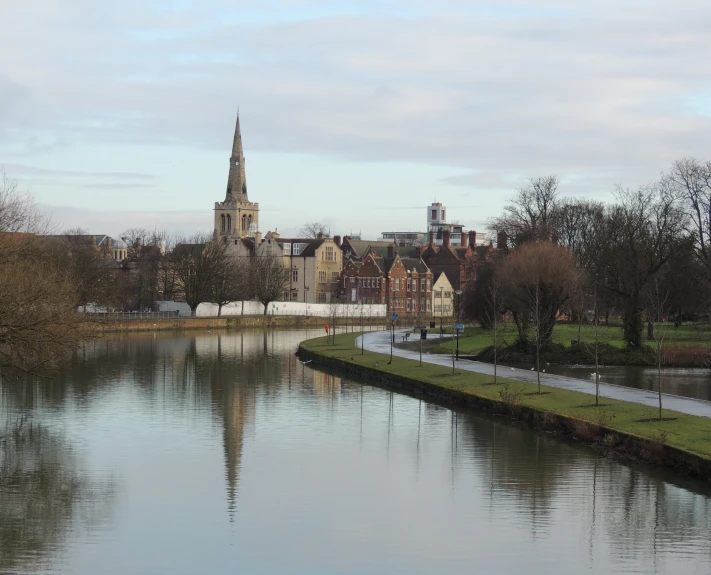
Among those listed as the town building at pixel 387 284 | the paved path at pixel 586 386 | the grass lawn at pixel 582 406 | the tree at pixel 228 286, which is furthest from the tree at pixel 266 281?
the grass lawn at pixel 582 406

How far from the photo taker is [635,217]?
248ft

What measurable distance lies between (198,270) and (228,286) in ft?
15.0

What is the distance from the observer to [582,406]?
33.2m

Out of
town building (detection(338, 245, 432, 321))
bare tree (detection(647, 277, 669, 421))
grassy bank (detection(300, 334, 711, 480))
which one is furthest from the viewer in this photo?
town building (detection(338, 245, 432, 321))

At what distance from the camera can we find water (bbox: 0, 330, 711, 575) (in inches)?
766

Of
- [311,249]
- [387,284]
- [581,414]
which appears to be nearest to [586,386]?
[581,414]

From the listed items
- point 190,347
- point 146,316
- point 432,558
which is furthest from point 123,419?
point 146,316

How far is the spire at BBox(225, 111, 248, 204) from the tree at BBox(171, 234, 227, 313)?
45185 millimetres

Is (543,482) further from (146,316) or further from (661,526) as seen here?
(146,316)

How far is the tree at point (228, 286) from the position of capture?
350 ft

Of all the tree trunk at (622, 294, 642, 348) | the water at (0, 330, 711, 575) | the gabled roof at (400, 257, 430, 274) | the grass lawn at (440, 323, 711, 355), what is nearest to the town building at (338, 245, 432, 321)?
the gabled roof at (400, 257, 430, 274)

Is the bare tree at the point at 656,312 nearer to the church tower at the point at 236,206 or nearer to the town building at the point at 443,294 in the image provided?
the town building at the point at 443,294

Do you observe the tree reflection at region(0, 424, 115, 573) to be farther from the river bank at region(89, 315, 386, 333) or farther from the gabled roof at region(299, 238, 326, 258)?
the gabled roof at region(299, 238, 326, 258)

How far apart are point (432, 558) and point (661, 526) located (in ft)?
18.4
